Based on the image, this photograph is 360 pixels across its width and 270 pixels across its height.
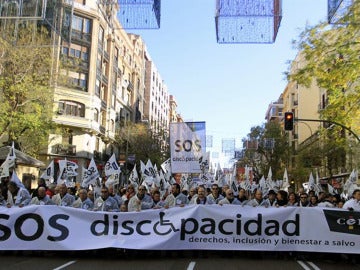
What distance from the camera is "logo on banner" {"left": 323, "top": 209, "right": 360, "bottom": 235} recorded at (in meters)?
11.1

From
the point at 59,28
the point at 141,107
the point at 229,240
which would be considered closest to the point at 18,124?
the point at 59,28

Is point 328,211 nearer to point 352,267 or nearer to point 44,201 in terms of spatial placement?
point 352,267

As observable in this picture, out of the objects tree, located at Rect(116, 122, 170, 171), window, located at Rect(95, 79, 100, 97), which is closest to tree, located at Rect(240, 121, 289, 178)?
tree, located at Rect(116, 122, 170, 171)

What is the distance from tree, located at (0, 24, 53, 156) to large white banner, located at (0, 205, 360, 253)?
18.4 m

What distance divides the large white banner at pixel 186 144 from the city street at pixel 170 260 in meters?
3.47

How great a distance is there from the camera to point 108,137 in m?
57.7

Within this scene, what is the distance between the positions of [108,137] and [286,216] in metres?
47.8

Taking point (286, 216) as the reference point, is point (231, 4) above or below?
above

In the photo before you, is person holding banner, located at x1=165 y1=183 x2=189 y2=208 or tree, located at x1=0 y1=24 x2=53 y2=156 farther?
tree, located at x1=0 y1=24 x2=53 y2=156

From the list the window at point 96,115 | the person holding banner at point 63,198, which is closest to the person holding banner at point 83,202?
the person holding banner at point 63,198

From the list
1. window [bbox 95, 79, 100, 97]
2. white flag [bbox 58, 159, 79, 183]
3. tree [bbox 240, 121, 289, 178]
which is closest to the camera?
white flag [bbox 58, 159, 79, 183]

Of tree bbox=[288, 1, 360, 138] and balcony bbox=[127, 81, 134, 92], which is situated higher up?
balcony bbox=[127, 81, 134, 92]

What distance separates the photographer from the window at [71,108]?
158 ft

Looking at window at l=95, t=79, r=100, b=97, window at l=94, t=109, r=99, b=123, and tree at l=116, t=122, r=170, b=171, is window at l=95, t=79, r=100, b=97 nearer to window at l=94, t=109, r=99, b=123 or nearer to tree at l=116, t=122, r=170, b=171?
window at l=94, t=109, r=99, b=123
